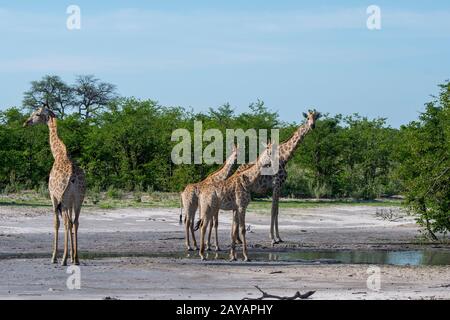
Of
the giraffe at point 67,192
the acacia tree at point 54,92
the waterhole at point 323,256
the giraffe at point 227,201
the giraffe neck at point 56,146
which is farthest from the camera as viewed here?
the acacia tree at point 54,92

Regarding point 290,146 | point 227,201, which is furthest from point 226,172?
point 290,146

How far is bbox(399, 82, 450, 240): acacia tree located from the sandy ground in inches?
30.8

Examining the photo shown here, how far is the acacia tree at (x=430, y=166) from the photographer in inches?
819

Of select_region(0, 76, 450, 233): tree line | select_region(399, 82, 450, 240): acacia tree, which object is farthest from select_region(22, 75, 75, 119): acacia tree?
select_region(399, 82, 450, 240): acacia tree

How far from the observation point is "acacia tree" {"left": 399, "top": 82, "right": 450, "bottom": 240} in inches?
819

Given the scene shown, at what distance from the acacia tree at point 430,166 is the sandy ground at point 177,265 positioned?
2.56ft

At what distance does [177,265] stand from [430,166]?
7171mm

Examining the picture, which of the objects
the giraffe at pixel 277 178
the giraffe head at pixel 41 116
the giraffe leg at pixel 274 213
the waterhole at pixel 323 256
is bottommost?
the waterhole at pixel 323 256

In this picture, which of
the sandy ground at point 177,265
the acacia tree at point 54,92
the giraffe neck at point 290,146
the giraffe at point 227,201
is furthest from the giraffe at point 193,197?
the acacia tree at point 54,92

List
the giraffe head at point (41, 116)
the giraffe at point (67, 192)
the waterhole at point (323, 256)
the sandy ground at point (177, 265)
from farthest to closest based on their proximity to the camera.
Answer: the waterhole at point (323, 256)
the giraffe head at point (41, 116)
the giraffe at point (67, 192)
the sandy ground at point (177, 265)

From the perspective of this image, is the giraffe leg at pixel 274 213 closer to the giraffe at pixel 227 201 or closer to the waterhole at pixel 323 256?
the waterhole at pixel 323 256
